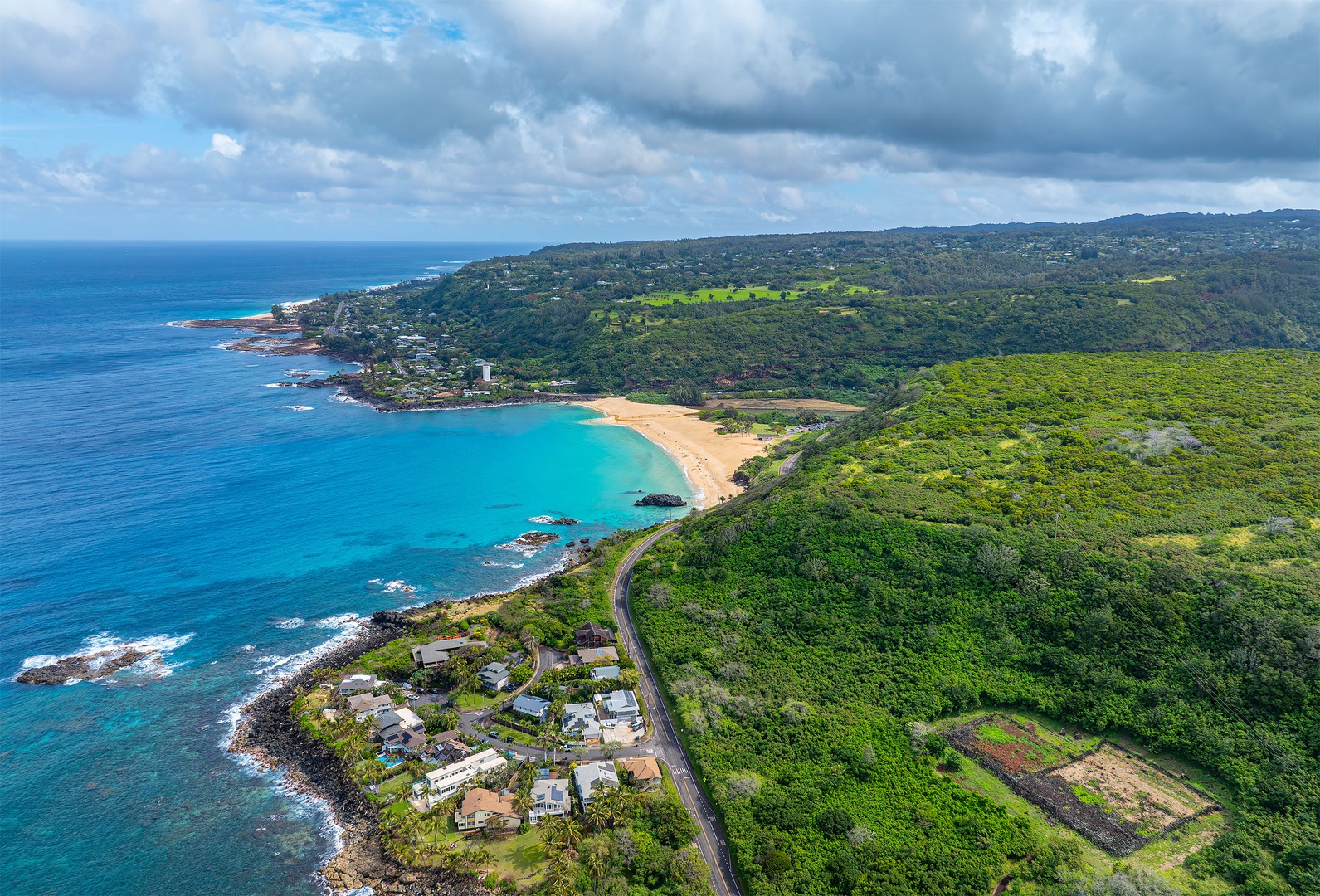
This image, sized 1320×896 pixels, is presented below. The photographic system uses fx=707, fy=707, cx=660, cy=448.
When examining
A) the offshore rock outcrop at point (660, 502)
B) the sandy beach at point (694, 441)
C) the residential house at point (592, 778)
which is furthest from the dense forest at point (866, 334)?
the residential house at point (592, 778)

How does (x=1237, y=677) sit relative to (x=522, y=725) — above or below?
above

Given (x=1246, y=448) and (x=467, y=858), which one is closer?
(x=467, y=858)

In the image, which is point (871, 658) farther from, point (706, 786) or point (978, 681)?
point (706, 786)

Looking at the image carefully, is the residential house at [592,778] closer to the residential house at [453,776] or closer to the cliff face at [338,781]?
the residential house at [453,776]

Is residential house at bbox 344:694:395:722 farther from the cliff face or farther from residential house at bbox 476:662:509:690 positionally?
residential house at bbox 476:662:509:690

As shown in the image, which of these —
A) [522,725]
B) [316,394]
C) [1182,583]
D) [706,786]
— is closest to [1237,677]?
[1182,583]

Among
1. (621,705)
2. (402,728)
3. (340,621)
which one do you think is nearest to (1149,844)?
(621,705)

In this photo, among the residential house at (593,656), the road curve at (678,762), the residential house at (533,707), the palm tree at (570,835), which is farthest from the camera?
the residential house at (593,656)
